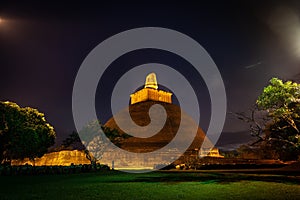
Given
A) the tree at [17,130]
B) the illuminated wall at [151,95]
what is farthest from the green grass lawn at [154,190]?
the illuminated wall at [151,95]

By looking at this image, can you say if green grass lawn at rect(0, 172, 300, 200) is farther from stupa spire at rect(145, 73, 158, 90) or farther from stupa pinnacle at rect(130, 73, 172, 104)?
stupa spire at rect(145, 73, 158, 90)

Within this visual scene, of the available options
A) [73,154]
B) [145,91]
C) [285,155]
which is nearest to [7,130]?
[73,154]

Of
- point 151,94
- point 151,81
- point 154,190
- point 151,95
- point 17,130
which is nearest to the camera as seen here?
point 154,190

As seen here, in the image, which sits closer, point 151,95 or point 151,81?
point 151,95

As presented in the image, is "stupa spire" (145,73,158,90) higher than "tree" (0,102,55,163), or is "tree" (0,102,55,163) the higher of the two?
"stupa spire" (145,73,158,90)

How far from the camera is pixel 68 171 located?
1018 inches

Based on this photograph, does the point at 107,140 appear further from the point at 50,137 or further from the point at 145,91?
the point at 145,91

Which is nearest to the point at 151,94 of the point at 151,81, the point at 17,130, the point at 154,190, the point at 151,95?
the point at 151,95

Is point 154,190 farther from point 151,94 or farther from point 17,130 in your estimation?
point 151,94

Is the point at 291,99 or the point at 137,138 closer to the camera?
the point at 291,99

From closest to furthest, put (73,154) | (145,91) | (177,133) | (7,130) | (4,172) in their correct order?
(4,172), (7,130), (73,154), (177,133), (145,91)

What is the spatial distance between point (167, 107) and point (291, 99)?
57512mm

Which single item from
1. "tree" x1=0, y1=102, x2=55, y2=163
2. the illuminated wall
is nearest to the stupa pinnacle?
the illuminated wall

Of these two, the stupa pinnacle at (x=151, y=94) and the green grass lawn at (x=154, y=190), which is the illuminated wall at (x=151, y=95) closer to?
the stupa pinnacle at (x=151, y=94)
